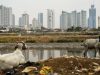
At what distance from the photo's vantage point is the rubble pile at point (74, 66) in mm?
14963

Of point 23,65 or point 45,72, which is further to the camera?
point 23,65

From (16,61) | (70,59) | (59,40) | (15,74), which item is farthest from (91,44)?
(59,40)

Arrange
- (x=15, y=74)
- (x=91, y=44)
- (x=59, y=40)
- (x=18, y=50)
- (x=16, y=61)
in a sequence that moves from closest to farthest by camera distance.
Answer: (x=15, y=74), (x=16, y=61), (x=18, y=50), (x=91, y=44), (x=59, y=40)

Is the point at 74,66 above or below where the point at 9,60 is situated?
below

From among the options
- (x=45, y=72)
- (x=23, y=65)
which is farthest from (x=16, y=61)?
(x=45, y=72)

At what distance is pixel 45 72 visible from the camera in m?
14.0

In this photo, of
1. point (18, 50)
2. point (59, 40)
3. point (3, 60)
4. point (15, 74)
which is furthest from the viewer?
point (59, 40)

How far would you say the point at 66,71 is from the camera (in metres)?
15.2

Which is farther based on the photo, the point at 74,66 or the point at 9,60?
the point at 74,66

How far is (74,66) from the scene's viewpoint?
16.1 meters

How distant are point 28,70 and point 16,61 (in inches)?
68.6

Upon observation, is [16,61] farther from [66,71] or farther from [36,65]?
[66,71]

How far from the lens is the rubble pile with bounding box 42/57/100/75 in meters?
15.0

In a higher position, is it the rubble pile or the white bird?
the white bird
